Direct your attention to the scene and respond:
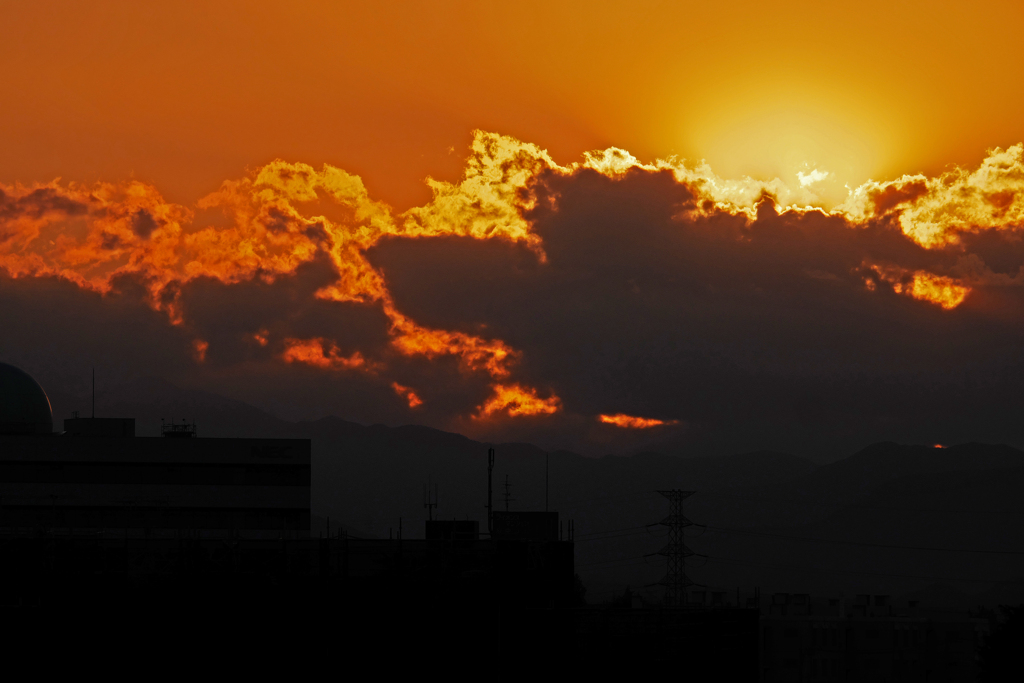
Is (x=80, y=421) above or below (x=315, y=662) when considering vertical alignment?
above

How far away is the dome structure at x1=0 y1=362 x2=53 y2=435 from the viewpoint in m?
120

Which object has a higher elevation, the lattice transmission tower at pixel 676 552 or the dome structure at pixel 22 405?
the dome structure at pixel 22 405

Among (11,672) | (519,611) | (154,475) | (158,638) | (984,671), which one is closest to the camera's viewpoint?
(11,672)

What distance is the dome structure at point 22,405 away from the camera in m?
120

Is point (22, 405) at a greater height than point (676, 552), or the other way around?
point (22, 405)

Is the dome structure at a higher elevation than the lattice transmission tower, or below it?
higher

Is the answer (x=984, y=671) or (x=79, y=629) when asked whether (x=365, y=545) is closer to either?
(x=79, y=629)

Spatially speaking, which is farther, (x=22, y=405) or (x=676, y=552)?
(x=676, y=552)

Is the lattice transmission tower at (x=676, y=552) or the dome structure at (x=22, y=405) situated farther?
the lattice transmission tower at (x=676, y=552)

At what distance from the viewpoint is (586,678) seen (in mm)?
81500

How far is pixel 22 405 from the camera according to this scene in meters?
122

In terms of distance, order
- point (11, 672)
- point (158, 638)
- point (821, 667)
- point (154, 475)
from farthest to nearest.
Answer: point (821, 667) < point (154, 475) < point (158, 638) < point (11, 672)

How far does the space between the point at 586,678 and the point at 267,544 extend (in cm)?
2183

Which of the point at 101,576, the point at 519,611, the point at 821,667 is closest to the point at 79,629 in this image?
the point at 101,576
